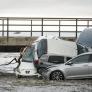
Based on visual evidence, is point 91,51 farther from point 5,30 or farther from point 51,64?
point 5,30

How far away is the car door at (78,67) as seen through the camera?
2323cm

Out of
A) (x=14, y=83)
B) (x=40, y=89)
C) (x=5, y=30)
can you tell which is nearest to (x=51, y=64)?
(x=14, y=83)

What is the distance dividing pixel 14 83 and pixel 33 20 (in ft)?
51.8

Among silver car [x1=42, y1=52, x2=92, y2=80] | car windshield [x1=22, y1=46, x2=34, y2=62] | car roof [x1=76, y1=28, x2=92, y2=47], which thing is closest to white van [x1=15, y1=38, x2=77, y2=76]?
car windshield [x1=22, y1=46, x2=34, y2=62]

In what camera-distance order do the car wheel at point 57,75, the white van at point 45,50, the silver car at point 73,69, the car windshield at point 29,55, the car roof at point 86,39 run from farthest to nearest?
the car roof at point 86,39 < the car windshield at point 29,55 < the white van at point 45,50 < the car wheel at point 57,75 < the silver car at point 73,69

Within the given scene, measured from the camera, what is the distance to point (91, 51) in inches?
990

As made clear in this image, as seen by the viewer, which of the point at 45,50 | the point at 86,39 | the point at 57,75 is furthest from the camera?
the point at 86,39

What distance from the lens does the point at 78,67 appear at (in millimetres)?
Answer: 23453

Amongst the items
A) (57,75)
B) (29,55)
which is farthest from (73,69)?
(29,55)

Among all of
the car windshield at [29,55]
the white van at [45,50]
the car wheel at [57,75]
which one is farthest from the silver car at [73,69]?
the car windshield at [29,55]

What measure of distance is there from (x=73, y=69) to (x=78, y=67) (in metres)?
0.24

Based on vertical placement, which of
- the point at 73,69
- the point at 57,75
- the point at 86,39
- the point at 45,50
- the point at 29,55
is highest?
the point at 86,39

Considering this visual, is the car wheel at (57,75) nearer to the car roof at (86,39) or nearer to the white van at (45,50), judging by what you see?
the white van at (45,50)

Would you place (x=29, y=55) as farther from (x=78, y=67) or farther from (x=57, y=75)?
(x=78, y=67)
